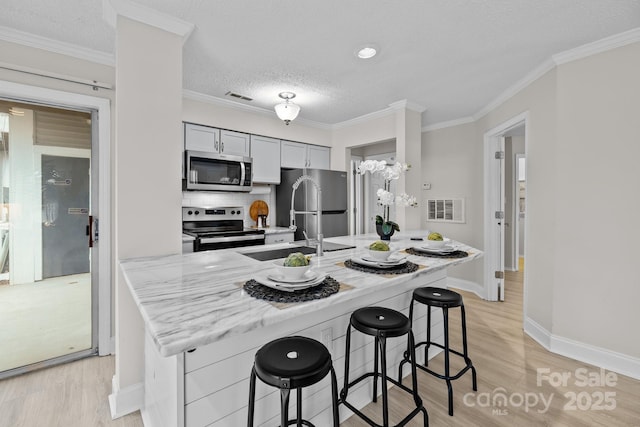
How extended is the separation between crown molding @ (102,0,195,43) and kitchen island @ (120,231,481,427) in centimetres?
152

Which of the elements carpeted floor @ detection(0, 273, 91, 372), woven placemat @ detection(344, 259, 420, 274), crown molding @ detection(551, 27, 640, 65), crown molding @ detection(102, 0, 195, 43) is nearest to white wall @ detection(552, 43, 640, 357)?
crown molding @ detection(551, 27, 640, 65)

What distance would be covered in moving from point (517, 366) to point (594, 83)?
2309 mm

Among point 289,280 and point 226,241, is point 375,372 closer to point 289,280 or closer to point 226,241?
point 289,280

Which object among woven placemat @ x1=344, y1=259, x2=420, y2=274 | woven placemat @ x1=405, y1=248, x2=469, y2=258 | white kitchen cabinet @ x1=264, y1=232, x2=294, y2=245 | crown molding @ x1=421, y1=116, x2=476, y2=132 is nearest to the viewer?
woven placemat @ x1=344, y1=259, x2=420, y2=274

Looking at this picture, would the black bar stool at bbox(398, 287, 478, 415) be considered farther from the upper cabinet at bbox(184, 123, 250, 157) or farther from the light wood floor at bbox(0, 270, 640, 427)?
the upper cabinet at bbox(184, 123, 250, 157)

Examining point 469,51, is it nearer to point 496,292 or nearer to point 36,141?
point 496,292

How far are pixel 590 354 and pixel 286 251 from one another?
256cm

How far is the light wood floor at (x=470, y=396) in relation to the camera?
1.75 meters

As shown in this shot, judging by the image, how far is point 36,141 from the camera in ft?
7.66

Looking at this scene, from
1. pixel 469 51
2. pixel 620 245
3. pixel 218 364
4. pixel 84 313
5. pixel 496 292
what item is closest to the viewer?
pixel 218 364

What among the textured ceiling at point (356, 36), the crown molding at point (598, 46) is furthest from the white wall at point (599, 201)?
the textured ceiling at point (356, 36)

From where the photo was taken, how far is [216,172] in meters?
3.38

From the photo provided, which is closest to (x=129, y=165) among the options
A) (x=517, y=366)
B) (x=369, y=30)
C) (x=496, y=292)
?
(x=369, y=30)

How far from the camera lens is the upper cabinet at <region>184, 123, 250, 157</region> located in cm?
333
